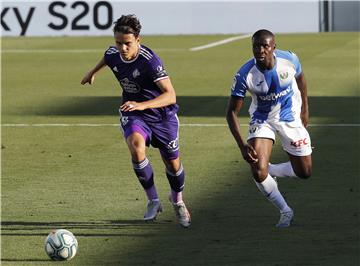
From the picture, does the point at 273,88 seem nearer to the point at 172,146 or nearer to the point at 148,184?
the point at 172,146

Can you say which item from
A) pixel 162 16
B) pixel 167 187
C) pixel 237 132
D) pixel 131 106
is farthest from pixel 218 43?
pixel 131 106

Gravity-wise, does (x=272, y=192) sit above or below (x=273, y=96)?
below

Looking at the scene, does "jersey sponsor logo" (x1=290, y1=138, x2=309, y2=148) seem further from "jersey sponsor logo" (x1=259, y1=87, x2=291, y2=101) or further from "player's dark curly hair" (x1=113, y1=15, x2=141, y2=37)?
"player's dark curly hair" (x1=113, y1=15, x2=141, y2=37)

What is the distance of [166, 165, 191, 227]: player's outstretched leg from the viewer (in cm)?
1161

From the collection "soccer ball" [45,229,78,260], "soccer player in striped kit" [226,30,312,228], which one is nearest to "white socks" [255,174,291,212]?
"soccer player in striped kit" [226,30,312,228]

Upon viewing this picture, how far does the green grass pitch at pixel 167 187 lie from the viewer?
10422 millimetres

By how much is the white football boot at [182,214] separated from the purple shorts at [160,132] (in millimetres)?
490

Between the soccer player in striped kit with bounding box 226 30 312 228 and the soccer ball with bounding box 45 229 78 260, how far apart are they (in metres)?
2.01

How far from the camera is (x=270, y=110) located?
Answer: 1168cm

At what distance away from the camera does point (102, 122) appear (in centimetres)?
2048

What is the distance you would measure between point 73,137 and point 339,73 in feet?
38.7

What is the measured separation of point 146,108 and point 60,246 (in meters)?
1.86

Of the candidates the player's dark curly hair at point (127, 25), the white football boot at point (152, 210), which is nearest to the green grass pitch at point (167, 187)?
the white football boot at point (152, 210)

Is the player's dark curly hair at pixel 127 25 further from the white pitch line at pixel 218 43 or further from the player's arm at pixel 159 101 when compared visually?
the white pitch line at pixel 218 43
